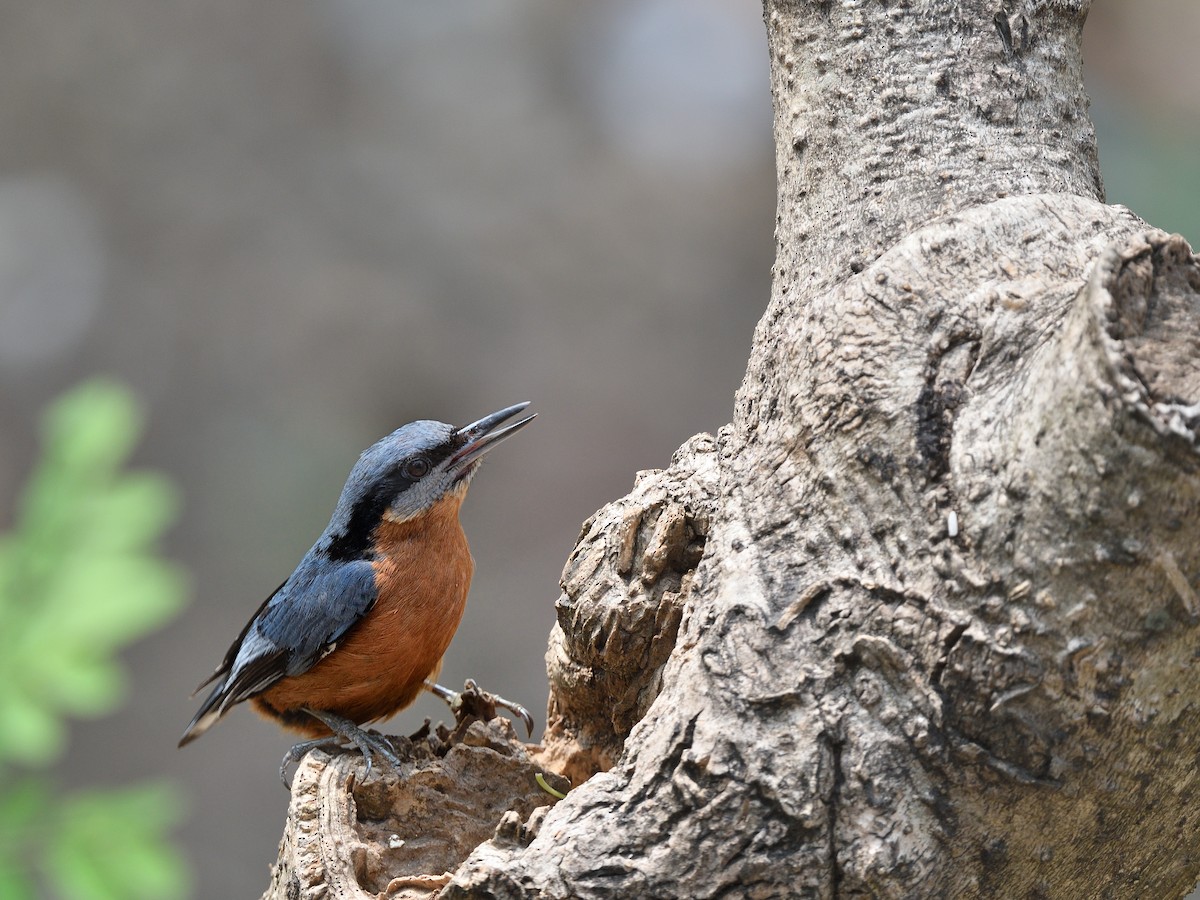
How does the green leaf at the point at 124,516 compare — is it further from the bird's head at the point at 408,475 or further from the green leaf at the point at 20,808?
the bird's head at the point at 408,475

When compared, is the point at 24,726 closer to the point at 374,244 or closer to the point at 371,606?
the point at 371,606

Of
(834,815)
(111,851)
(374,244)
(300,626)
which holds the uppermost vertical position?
(374,244)

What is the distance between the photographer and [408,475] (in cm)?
391

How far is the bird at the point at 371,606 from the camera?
3.62 meters

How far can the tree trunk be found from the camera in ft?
5.62

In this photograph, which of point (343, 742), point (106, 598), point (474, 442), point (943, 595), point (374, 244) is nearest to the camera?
point (106, 598)

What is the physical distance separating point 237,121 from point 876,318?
9.22 m

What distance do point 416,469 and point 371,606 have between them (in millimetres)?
535

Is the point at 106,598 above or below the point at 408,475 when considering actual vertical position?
below

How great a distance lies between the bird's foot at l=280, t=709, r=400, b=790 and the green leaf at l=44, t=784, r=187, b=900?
147cm

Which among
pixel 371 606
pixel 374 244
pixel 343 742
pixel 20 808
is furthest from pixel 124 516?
pixel 374 244

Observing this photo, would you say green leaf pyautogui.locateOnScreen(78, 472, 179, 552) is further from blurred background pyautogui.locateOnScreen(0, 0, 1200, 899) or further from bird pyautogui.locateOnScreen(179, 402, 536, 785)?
blurred background pyautogui.locateOnScreen(0, 0, 1200, 899)

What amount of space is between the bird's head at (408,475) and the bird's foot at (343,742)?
569mm

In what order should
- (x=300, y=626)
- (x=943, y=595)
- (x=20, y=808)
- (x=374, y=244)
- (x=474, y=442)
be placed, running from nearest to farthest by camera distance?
1. (x=20, y=808)
2. (x=943, y=595)
3. (x=300, y=626)
4. (x=474, y=442)
5. (x=374, y=244)
